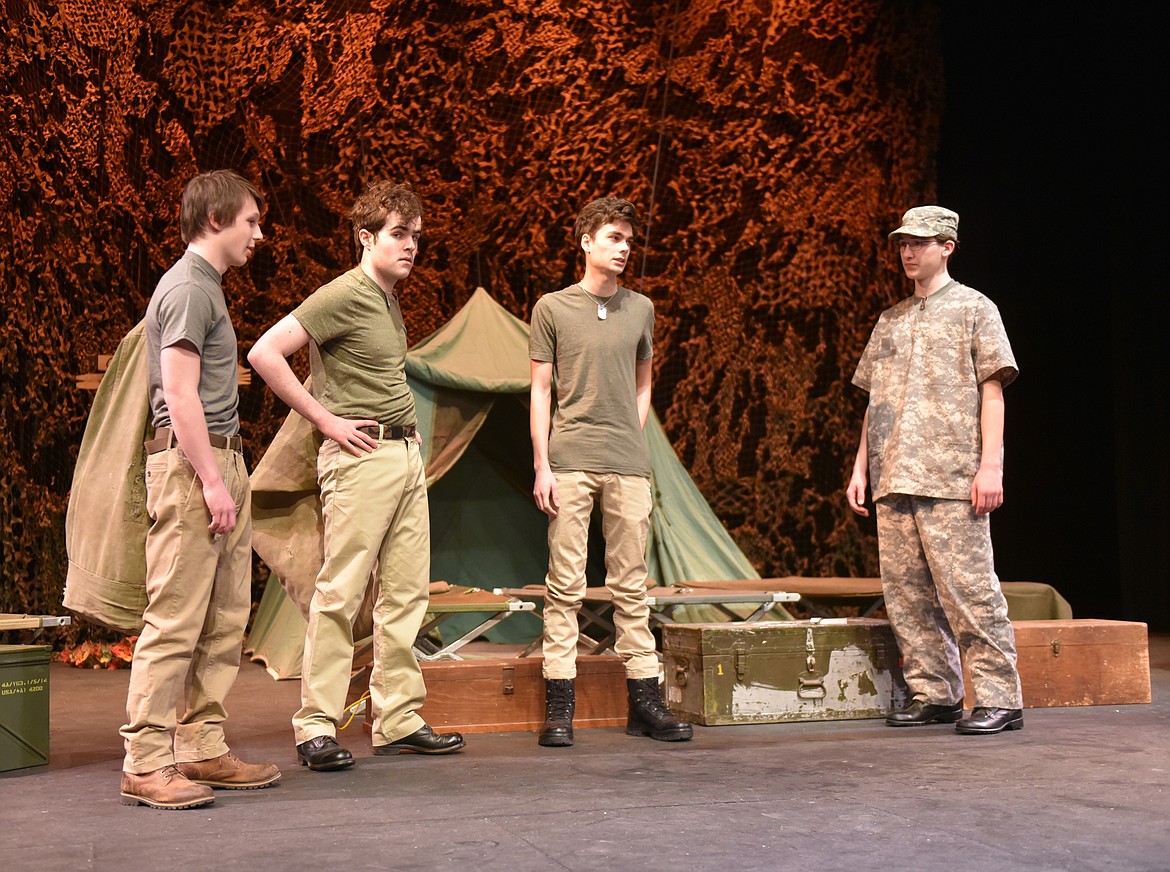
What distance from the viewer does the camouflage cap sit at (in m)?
3.63

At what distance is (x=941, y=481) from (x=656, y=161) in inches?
144

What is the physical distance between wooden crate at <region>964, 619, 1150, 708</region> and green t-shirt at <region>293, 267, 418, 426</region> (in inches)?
81.5

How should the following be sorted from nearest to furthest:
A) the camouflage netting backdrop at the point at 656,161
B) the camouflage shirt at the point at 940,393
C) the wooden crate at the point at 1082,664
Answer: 1. the camouflage shirt at the point at 940,393
2. the wooden crate at the point at 1082,664
3. the camouflage netting backdrop at the point at 656,161

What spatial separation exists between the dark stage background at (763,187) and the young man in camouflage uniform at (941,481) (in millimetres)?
3065

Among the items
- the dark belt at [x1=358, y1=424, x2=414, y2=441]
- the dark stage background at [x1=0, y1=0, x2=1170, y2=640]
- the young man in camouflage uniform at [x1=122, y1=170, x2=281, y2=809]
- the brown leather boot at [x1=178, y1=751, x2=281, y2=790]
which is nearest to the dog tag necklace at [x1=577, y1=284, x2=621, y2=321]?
the dark belt at [x1=358, y1=424, x2=414, y2=441]

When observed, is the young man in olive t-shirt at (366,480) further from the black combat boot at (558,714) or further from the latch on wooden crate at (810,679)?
the latch on wooden crate at (810,679)

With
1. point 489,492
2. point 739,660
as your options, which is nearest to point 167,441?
point 739,660

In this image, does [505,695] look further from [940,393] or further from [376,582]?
[940,393]

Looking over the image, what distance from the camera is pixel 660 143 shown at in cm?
685

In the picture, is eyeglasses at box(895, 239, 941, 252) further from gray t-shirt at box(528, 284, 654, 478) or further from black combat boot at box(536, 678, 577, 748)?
black combat boot at box(536, 678, 577, 748)

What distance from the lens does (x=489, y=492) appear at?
18.8 ft

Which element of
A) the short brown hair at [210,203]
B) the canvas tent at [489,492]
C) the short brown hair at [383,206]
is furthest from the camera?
the canvas tent at [489,492]

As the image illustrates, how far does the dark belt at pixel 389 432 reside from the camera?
3090 millimetres

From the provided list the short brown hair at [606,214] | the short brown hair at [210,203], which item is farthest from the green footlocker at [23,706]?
the short brown hair at [606,214]
